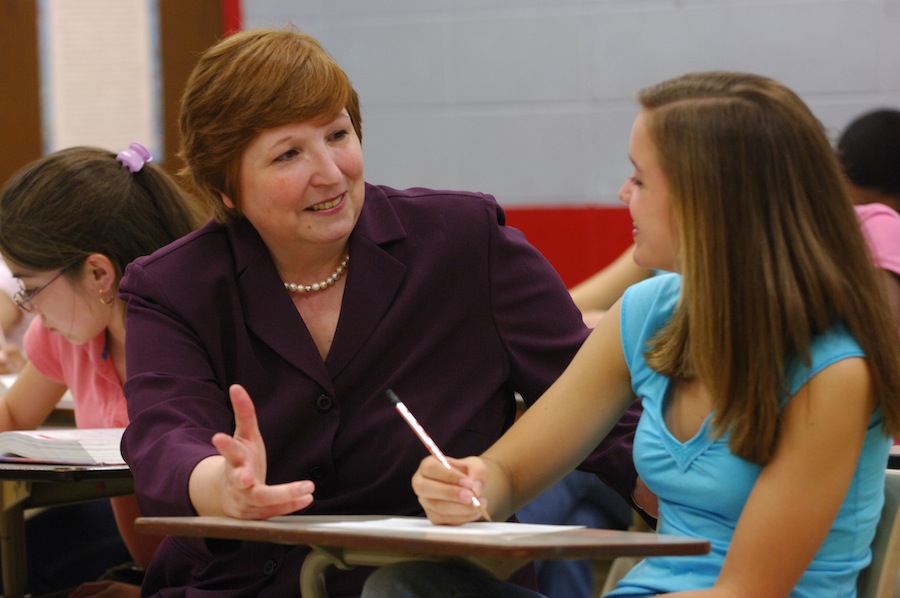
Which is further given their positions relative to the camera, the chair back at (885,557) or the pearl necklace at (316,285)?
the pearl necklace at (316,285)

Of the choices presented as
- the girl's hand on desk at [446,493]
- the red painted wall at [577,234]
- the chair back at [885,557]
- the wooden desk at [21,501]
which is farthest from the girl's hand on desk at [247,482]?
the red painted wall at [577,234]

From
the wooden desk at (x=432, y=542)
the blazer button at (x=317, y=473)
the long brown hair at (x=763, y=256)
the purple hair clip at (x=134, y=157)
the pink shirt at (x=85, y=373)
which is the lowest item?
the pink shirt at (x=85, y=373)

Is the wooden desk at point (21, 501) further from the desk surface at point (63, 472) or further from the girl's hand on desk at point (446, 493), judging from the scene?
the girl's hand on desk at point (446, 493)

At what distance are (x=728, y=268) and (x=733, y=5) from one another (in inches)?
105

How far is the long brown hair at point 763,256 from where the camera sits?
1.31m

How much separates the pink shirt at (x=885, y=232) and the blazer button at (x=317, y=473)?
148cm

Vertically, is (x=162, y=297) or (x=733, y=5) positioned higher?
(x=733, y=5)

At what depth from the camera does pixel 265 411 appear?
5.54 feet

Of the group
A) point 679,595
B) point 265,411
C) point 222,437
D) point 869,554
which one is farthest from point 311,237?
point 869,554

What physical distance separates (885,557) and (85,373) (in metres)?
1.61

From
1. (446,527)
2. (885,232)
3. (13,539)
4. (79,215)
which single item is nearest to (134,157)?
(79,215)

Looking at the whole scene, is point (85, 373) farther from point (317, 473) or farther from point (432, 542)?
point (432, 542)

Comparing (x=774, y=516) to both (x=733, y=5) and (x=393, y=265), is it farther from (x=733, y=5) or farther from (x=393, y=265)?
(x=733, y=5)

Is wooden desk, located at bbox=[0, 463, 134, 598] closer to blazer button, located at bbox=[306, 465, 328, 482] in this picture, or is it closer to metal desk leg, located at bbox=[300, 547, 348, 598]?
→ blazer button, located at bbox=[306, 465, 328, 482]
